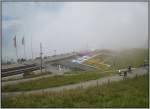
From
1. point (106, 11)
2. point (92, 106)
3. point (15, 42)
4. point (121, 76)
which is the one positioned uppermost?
point (106, 11)

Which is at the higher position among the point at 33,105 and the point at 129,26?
the point at 129,26

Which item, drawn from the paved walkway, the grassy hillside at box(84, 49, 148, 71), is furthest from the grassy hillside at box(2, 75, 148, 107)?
the grassy hillside at box(84, 49, 148, 71)

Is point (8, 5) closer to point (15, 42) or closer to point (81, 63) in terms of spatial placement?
point (15, 42)

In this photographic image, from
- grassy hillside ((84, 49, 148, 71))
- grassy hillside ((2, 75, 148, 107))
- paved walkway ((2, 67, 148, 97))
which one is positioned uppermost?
grassy hillside ((84, 49, 148, 71))

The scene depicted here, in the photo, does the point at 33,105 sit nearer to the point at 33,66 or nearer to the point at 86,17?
the point at 33,66

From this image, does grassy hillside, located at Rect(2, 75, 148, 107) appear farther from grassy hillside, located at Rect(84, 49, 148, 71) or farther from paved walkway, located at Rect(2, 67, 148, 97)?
grassy hillside, located at Rect(84, 49, 148, 71)

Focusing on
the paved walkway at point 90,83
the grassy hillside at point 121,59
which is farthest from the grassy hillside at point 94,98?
the grassy hillside at point 121,59

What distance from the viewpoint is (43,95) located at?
4711mm

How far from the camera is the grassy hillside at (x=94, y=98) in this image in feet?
15.4

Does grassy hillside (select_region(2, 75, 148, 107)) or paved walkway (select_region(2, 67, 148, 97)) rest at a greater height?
paved walkway (select_region(2, 67, 148, 97))

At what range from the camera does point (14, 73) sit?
4.73 metres

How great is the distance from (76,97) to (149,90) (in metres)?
0.72

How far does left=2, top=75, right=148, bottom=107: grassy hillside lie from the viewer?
4.69m

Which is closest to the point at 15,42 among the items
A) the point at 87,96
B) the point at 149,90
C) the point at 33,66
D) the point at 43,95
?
the point at 33,66
